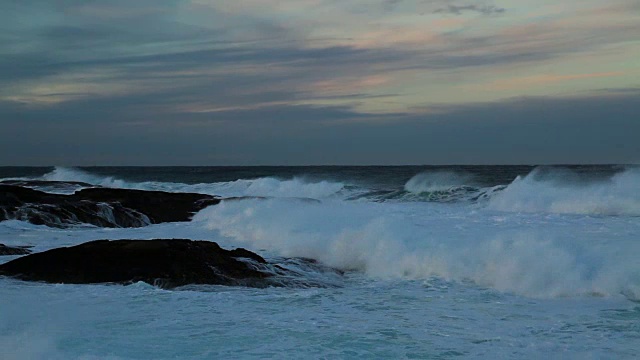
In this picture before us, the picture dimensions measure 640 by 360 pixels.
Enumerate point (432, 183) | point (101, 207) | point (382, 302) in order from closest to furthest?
point (382, 302) → point (101, 207) → point (432, 183)

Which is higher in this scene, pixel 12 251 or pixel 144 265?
pixel 144 265

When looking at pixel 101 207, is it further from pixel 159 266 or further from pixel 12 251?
pixel 159 266

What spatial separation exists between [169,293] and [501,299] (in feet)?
14.7

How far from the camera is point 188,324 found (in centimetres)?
792

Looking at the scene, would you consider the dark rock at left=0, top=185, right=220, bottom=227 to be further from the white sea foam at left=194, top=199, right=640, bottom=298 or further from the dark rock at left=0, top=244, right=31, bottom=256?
the dark rock at left=0, top=244, right=31, bottom=256

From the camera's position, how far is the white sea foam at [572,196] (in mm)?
23109

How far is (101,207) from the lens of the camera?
2164cm

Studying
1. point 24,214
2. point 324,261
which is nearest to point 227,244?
point 324,261

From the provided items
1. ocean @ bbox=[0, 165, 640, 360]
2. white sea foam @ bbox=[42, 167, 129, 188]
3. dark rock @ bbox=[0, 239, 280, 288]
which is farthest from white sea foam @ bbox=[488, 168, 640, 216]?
white sea foam @ bbox=[42, 167, 129, 188]

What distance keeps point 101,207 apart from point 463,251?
1289cm

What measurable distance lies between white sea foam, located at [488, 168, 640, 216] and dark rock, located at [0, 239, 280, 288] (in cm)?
1502

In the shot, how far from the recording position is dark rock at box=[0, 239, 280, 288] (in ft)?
34.4

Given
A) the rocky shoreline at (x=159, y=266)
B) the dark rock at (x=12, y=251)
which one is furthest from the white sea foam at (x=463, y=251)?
the dark rock at (x=12, y=251)

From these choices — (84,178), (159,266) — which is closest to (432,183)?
(159,266)
